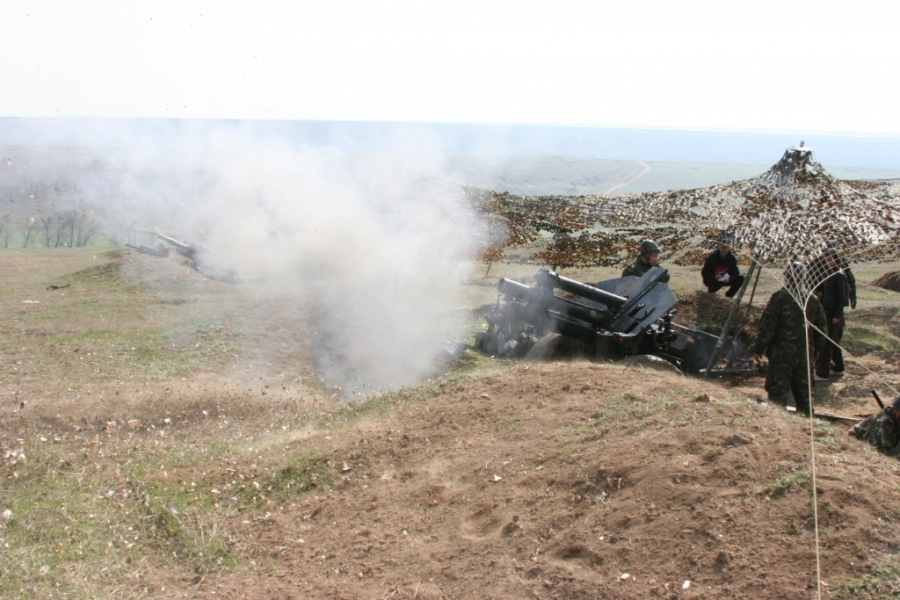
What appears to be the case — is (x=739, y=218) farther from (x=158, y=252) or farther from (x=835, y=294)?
(x=158, y=252)

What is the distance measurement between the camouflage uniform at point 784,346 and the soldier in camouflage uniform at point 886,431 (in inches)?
76.3

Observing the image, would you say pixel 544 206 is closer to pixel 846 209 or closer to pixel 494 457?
pixel 846 209

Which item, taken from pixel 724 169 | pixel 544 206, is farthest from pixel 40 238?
pixel 724 169

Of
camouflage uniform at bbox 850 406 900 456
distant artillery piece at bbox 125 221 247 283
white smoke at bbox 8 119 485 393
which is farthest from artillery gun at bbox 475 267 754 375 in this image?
distant artillery piece at bbox 125 221 247 283

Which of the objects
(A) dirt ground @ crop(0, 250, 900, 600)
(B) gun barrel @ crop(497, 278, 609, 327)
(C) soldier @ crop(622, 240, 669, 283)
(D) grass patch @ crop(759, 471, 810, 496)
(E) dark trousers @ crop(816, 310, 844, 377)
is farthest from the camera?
(C) soldier @ crop(622, 240, 669, 283)

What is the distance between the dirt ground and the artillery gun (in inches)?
83.2

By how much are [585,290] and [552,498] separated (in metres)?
6.38

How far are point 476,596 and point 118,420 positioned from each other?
617cm

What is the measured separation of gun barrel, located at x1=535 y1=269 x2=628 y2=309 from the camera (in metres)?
11.3

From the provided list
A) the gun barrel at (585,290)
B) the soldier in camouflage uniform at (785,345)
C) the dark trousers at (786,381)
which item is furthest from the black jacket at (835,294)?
the gun barrel at (585,290)

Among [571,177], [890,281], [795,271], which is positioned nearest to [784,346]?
[795,271]

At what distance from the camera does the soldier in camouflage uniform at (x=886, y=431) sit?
5.93 metres

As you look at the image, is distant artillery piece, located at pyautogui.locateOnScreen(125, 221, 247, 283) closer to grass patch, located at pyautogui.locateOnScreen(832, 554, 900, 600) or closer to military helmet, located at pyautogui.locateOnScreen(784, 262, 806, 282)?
military helmet, located at pyautogui.locateOnScreen(784, 262, 806, 282)

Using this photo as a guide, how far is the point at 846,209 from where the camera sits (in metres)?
10.5
